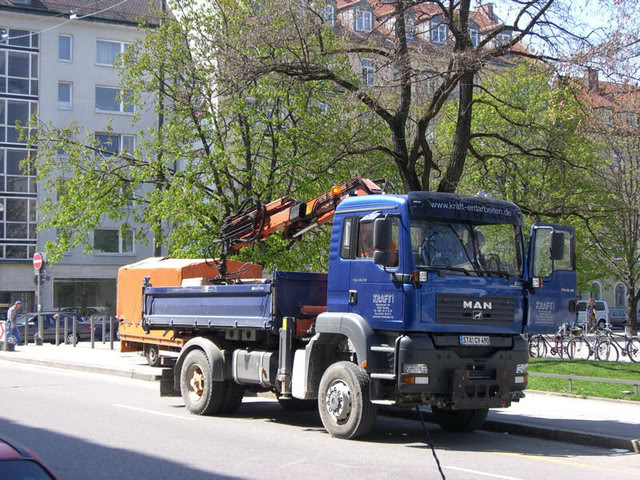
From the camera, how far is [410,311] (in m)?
10.8

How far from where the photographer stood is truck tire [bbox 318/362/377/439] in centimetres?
1105

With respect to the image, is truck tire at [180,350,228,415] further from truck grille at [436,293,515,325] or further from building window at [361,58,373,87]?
building window at [361,58,373,87]

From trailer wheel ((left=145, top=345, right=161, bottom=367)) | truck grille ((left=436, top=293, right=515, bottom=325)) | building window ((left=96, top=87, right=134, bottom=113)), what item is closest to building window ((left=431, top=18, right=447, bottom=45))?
truck grille ((left=436, top=293, right=515, bottom=325))

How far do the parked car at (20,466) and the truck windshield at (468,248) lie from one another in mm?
7194

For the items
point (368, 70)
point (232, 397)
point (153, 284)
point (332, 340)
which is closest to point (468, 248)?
point (332, 340)

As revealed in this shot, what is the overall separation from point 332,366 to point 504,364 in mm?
2236

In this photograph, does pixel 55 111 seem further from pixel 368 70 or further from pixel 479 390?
pixel 479 390

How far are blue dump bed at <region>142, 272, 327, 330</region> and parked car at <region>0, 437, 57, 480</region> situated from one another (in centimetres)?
817

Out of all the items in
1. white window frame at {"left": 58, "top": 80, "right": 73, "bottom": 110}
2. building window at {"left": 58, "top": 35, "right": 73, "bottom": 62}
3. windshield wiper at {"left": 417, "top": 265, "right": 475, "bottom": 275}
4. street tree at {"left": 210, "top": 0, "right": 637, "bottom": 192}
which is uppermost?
building window at {"left": 58, "top": 35, "right": 73, "bottom": 62}

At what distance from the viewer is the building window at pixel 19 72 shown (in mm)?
51875

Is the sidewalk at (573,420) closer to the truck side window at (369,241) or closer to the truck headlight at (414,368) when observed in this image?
the truck headlight at (414,368)

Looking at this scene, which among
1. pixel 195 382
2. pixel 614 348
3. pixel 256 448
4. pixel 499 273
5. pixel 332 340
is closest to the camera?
pixel 256 448

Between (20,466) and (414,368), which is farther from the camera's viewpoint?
(414,368)

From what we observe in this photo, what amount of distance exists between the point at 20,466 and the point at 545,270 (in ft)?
29.3
